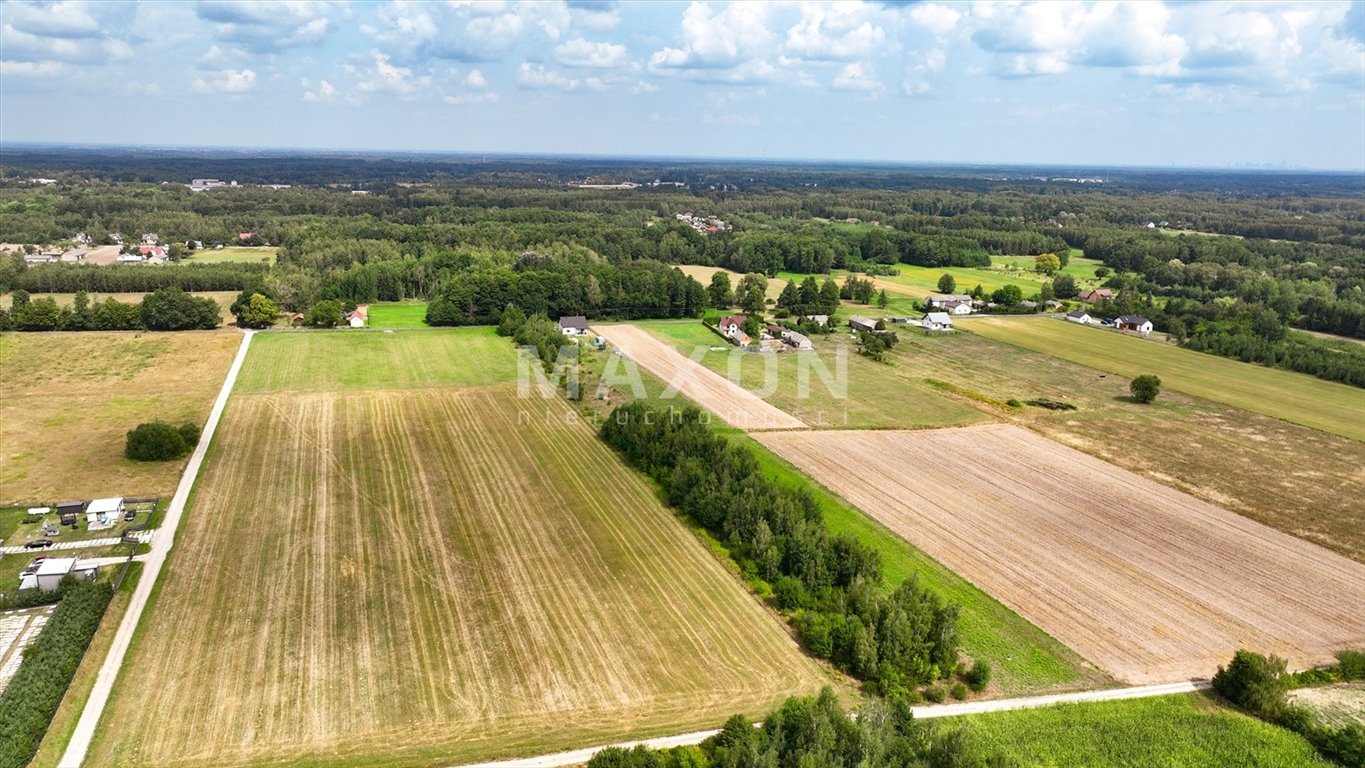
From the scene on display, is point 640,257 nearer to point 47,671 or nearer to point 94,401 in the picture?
point 94,401

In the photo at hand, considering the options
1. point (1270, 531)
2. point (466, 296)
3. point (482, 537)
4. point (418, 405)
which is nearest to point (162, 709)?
point (482, 537)

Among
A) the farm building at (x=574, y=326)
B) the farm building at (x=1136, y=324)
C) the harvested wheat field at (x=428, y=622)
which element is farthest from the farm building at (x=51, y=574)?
the farm building at (x=1136, y=324)

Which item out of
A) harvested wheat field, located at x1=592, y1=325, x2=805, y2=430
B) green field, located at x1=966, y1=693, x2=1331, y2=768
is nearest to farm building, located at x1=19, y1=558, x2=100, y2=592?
green field, located at x1=966, y1=693, x2=1331, y2=768

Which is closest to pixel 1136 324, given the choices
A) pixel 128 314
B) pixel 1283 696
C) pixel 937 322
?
pixel 937 322

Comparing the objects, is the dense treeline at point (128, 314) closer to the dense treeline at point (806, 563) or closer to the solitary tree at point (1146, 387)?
the dense treeline at point (806, 563)

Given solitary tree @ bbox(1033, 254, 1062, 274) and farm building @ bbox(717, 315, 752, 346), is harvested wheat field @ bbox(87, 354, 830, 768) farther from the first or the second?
solitary tree @ bbox(1033, 254, 1062, 274)

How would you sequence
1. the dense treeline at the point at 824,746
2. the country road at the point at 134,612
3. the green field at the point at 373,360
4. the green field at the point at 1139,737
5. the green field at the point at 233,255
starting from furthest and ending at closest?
the green field at the point at 233,255
the green field at the point at 373,360
the green field at the point at 1139,737
the country road at the point at 134,612
the dense treeline at the point at 824,746

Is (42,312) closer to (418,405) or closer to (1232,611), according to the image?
(418,405)
